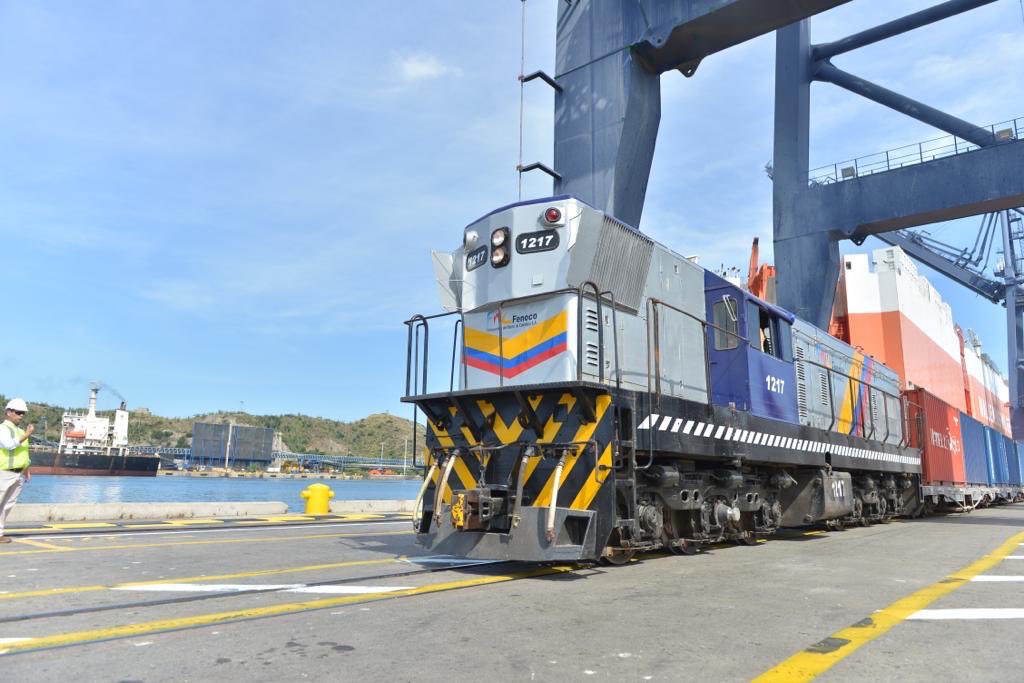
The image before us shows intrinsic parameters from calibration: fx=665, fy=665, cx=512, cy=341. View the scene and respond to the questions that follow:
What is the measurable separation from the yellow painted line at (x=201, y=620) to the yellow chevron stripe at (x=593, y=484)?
0.99m

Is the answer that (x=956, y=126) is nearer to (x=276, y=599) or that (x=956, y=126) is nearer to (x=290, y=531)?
(x=290, y=531)

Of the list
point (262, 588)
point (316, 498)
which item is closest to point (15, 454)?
point (262, 588)

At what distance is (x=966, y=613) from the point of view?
4.05 metres

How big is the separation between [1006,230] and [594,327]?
48449 mm

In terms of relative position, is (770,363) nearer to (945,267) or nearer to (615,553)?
(615,553)

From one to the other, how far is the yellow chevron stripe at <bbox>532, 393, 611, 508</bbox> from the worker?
5.82 meters

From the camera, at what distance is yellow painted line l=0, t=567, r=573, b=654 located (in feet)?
10.4

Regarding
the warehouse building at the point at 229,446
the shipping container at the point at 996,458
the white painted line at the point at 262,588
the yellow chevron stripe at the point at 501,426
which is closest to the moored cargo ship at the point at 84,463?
the warehouse building at the point at 229,446

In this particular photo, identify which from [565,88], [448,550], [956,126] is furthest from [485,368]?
[956,126]

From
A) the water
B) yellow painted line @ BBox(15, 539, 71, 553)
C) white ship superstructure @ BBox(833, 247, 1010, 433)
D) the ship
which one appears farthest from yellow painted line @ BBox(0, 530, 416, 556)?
the ship

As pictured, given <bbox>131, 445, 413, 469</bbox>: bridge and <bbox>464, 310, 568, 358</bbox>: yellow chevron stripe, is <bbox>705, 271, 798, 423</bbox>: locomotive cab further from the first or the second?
<bbox>131, 445, 413, 469</bbox>: bridge

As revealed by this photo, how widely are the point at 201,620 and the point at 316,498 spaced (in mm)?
9713

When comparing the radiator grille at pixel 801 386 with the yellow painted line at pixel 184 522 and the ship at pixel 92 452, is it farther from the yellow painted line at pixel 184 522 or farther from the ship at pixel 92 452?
the ship at pixel 92 452

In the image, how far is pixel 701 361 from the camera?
24.2 feet
